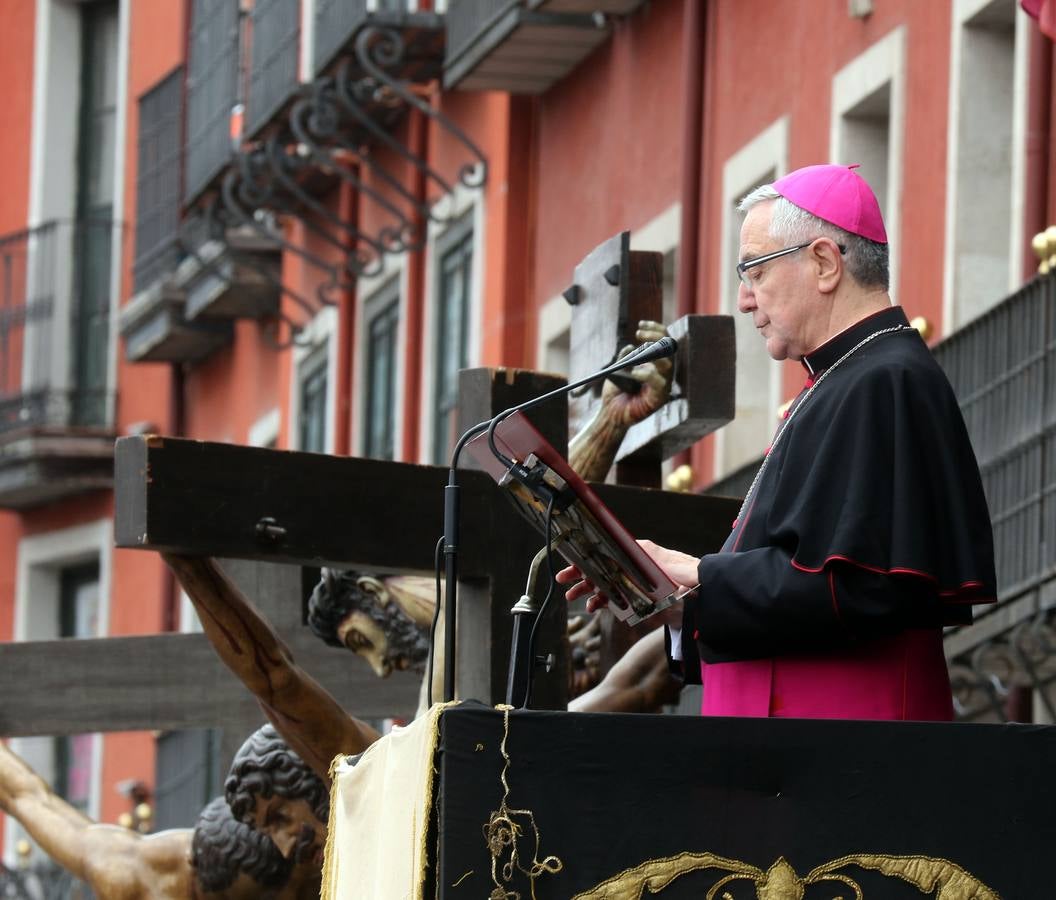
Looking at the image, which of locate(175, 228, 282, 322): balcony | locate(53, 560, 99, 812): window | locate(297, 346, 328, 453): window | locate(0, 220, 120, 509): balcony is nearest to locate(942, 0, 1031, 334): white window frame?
locate(297, 346, 328, 453): window

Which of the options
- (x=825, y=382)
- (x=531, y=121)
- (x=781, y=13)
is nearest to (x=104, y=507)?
(x=531, y=121)

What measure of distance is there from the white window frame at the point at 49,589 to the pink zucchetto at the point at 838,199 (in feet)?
79.1

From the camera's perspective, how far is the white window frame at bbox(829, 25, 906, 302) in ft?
54.0

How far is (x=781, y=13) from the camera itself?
59.9 feet

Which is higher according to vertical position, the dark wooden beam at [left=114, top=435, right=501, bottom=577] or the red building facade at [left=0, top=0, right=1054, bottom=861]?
the red building facade at [left=0, top=0, right=1054, bottom=861]

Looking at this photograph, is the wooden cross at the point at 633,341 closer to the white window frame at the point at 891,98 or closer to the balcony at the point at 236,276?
the white window frame at the point at 891,98

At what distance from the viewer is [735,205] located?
17.8 metres

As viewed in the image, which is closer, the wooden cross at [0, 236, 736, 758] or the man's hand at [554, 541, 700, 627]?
the man's hand at [554, 541, 700, 627]

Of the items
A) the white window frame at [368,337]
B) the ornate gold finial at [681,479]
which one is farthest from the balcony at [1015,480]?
the white window frame at [368,337]

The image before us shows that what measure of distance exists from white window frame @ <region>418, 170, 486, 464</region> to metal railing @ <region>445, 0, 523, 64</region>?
110 cm

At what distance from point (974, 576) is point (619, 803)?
79 cm

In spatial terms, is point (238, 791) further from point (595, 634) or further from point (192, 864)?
point (595, 634)

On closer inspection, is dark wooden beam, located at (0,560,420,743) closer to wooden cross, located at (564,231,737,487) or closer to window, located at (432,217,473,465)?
wooden cross, located at (564,231,737,487)

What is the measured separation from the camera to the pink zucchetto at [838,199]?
656cm
